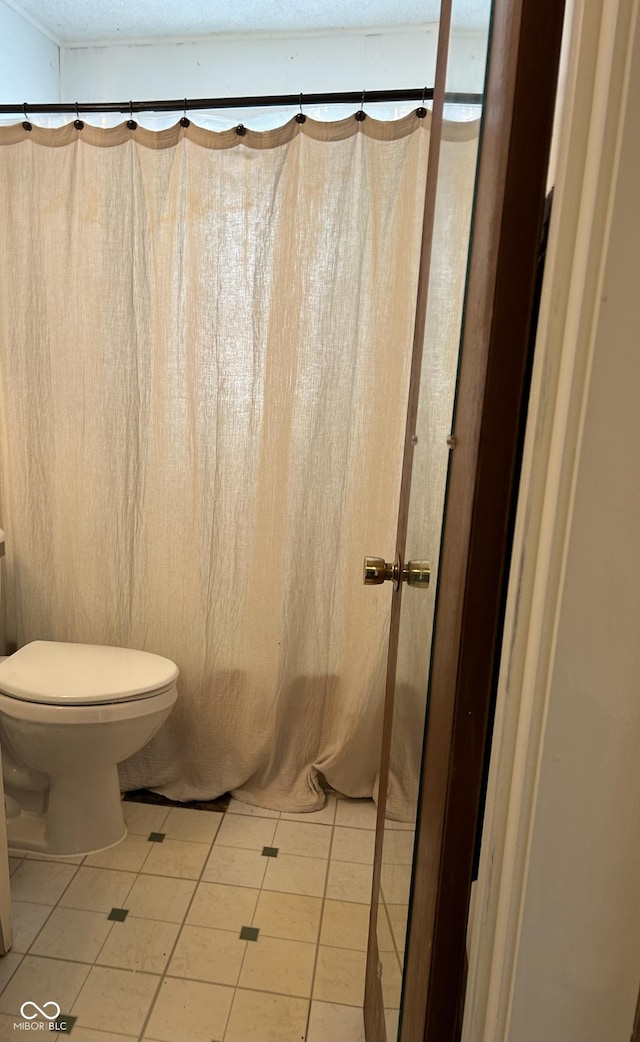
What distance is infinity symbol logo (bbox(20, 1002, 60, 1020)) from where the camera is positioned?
129 cm

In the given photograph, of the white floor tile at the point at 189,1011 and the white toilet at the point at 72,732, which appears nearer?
the white floor tile at the point at 189,1011

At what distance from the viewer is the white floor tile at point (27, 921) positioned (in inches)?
57.7

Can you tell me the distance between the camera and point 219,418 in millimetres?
1875

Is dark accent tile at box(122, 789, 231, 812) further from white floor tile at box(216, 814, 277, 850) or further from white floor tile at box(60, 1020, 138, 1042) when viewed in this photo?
white floor tile at box(60, 1020, 138, 1042)

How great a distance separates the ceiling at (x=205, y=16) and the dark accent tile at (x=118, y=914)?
2337 mm

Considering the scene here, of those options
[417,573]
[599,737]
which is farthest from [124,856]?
[599,737]

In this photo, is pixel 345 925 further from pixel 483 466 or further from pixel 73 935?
pixel 483 466

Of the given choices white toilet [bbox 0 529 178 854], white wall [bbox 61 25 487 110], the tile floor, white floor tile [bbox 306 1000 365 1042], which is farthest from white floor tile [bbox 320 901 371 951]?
white wall [bbox 61 25 487 110]

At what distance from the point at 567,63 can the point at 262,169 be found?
1.47m

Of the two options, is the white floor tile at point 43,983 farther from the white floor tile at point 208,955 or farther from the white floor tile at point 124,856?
the white floor tile at point 124,856

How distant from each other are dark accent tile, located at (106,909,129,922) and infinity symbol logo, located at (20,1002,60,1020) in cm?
23

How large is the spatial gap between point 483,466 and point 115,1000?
139 cm

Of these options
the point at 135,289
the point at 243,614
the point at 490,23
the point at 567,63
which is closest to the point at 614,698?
the point at 567,63

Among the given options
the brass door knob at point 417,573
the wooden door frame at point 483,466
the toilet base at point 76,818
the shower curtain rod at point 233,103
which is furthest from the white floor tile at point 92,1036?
the shower curtain rod at point 233,103
